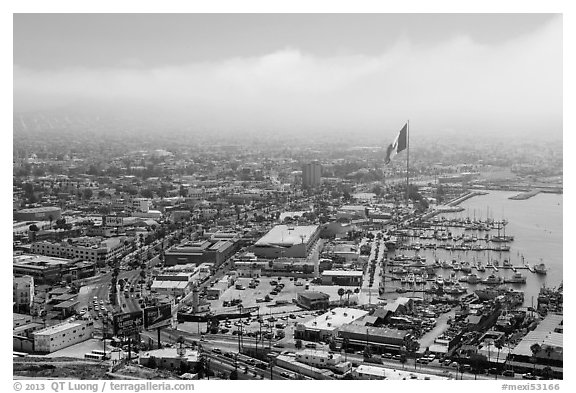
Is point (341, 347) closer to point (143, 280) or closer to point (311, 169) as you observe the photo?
point (143, 280)

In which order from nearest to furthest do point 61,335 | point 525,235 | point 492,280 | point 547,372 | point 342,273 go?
point 547,372, point 61,335, point 342,273, point 492,280, point 525,235

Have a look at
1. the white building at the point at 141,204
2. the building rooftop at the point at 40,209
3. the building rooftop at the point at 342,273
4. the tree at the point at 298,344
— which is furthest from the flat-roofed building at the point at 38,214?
the tree at the point at 298,344

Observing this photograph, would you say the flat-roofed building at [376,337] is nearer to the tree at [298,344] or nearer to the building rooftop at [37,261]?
the tree at [298,344]

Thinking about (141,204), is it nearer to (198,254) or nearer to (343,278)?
Result: (198,254)

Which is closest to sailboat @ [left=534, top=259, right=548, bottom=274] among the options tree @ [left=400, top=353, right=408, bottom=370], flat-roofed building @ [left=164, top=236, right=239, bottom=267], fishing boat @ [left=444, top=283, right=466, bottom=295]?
fishing boat @ [left=444, top=283, right=466, bottom=295]

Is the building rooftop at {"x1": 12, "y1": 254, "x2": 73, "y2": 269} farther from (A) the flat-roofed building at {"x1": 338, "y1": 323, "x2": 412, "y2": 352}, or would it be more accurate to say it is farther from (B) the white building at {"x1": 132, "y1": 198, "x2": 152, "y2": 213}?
(B) the white building at {"x1": 132, "y1": 198, "x2": 152, "y2": 213}

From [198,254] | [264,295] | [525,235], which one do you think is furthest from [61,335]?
[525,235]
